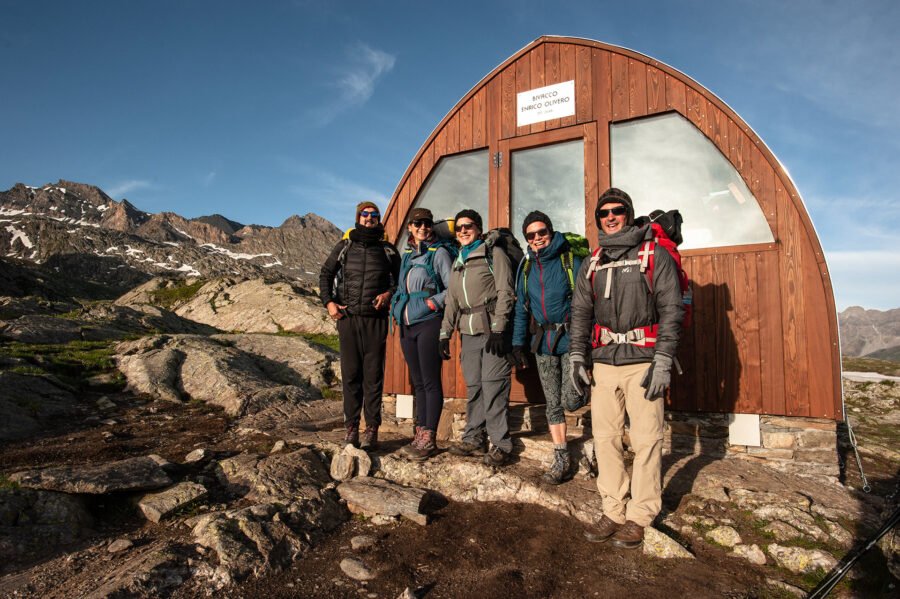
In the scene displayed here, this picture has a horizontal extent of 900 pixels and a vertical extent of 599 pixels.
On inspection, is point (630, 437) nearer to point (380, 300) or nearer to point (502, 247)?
point (502, 247)

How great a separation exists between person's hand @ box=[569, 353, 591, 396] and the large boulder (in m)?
8.39

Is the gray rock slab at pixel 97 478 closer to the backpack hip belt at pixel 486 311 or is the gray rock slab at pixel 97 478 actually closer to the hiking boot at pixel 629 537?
the backpack hip belt at pixel 486 311

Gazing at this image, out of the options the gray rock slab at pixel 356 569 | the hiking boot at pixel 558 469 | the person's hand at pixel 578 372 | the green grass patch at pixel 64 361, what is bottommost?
the gray rock slab at pixel 356 569

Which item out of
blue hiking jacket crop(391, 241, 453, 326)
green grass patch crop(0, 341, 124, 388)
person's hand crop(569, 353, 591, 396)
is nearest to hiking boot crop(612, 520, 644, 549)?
person's hand crop(569, 353, 591, 396)

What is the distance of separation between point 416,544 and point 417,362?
6.93 feet

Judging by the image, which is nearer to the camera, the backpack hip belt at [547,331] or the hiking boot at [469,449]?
the backpack hip belt at [547,331]

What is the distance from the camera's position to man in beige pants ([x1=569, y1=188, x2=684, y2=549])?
154 inches

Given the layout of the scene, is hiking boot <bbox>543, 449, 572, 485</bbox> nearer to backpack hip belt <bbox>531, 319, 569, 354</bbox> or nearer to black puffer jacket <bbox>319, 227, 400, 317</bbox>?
backpack hip belt <bbox>531, 319, 569, 354</bbox>

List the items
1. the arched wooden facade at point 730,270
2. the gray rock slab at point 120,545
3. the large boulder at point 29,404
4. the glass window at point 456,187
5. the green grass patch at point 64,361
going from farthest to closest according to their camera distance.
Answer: the green grass patch at point 64,361, the large boulder at point 29,404, the glass window at point 456,187, the arched wooden facade at point 730,270, the gray rock slab at point 120,545

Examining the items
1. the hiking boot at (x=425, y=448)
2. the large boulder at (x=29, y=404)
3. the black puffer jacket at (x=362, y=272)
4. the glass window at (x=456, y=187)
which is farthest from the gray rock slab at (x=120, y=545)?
the glass window at (x=456, y=187)

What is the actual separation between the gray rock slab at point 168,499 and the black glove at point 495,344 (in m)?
3.16

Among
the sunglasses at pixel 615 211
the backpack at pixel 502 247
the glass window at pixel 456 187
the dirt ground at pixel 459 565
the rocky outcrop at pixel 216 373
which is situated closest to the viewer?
the dirt ground at pixel 459 565

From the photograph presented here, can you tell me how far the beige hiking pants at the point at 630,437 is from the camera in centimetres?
394

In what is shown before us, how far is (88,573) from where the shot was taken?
11.3 feet
